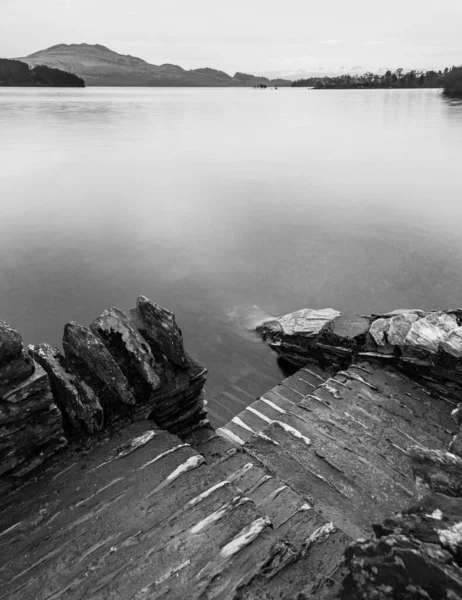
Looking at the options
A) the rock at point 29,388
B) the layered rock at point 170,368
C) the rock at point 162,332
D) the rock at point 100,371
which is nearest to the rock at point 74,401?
the rock at point 100,371

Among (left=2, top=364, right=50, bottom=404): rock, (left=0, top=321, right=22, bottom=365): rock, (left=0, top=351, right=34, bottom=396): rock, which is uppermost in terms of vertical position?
(left=0, top=321, right=22, bottom=365): rock

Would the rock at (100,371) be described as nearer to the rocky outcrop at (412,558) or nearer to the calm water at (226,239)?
the rocky outcrop at (412,558)

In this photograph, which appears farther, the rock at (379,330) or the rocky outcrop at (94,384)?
the rock at (379,330)

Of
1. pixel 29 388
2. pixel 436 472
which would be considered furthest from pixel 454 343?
pixel 29 388

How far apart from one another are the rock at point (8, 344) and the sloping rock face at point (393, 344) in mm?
7018

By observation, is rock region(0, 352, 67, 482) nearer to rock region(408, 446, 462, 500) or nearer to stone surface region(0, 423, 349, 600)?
stone surface region(0, 423, 349, 600)

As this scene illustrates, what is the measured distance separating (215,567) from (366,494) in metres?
2.77

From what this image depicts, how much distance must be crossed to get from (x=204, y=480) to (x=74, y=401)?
6.50 ft

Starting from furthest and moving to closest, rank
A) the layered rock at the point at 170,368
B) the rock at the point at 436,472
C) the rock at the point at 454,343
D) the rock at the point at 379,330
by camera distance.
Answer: the rock at the point at 379,330, the rock at the point at 454,343, the layered rock at the point at 170,368, the rock at the point at 436,472

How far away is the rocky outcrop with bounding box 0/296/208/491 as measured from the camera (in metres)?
4.85

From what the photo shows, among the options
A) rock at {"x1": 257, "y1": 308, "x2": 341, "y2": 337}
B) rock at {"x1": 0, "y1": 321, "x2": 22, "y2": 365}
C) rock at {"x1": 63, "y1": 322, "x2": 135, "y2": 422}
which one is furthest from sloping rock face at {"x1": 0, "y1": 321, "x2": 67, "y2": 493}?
rock at {"x1": 257, "y1": 308, "x2": 341, "y2": 337}

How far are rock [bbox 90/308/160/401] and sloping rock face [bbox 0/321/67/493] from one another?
4.27 ft

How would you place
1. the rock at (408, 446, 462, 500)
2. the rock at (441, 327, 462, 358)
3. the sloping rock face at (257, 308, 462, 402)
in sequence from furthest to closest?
the sloping rock face at (257, 308, 462, 402)
the rock at (441, 327, 462, 358)
the rock at (408, 446, 462, 500)

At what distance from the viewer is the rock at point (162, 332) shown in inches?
263
